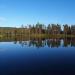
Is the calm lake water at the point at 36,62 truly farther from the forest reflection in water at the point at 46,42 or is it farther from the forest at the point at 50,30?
the forest at the point at 50,30

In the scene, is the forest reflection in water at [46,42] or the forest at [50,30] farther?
the forest at [50,30]

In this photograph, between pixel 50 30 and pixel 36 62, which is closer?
pixel 36 62

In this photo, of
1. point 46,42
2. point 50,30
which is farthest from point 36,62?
point 50,30

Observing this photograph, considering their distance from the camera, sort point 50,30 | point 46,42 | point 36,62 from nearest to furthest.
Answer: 1. point 36,62
2. point 46,42
3. point 50,30

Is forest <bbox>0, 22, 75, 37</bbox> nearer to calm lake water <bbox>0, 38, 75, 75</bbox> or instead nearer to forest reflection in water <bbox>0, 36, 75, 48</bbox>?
forest reflection in water <bbox>0, 36, 75, 48</bbox>

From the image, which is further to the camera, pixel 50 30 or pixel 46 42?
pixel 50 30

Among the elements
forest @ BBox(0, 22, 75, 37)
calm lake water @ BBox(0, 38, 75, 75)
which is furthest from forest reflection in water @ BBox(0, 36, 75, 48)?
forest @ BBox(0, 22, 75, 37)

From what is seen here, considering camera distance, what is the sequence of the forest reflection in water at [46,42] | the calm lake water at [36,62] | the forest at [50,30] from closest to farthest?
the calm lake water at [36,62] → the forest reflection in water at [46,42] → the forest at [50,30]

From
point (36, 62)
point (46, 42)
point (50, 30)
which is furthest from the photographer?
point (50, 30)

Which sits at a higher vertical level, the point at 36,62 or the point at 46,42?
the point at 46,42

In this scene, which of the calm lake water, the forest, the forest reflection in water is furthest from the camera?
the forest

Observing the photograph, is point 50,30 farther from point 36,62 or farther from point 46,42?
point 36,62

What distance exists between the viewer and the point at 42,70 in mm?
10438

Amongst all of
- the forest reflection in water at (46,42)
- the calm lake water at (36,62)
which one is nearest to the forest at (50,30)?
the forest reflection in water at (46,42)
